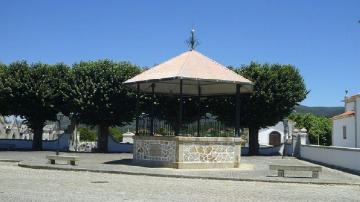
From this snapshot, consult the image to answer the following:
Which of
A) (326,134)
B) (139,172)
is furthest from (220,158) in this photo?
(326,134)

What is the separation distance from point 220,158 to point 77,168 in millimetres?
6423

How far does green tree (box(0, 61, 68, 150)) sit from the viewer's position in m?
37.6

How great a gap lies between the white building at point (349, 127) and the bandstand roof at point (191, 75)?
798 inches

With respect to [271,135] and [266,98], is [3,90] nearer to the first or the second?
[266,98]

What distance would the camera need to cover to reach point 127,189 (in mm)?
14477

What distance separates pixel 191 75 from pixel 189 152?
3.38 meters

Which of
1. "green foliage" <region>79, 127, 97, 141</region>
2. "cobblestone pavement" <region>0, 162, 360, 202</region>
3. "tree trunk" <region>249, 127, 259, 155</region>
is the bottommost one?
"cobblestone pavement" <region>0, 162, 360, 202</region>

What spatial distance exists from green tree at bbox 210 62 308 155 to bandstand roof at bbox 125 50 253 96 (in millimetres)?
9187

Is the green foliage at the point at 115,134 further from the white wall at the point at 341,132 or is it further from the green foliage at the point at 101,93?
the green foliage at the point at 101,93

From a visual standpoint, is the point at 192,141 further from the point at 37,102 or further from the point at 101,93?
the point at 37,102

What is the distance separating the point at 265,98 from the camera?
3647cm

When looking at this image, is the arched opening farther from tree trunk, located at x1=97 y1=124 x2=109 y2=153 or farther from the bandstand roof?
the bandstand roof

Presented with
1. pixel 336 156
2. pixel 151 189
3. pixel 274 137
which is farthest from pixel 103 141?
pixel 274 137

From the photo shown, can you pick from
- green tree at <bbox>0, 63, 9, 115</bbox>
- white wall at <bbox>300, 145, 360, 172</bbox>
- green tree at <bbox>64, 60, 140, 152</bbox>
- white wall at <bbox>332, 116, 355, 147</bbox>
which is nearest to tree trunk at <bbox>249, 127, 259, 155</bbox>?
white wall at <bbox>300, 145, 360, 172</bbox>
